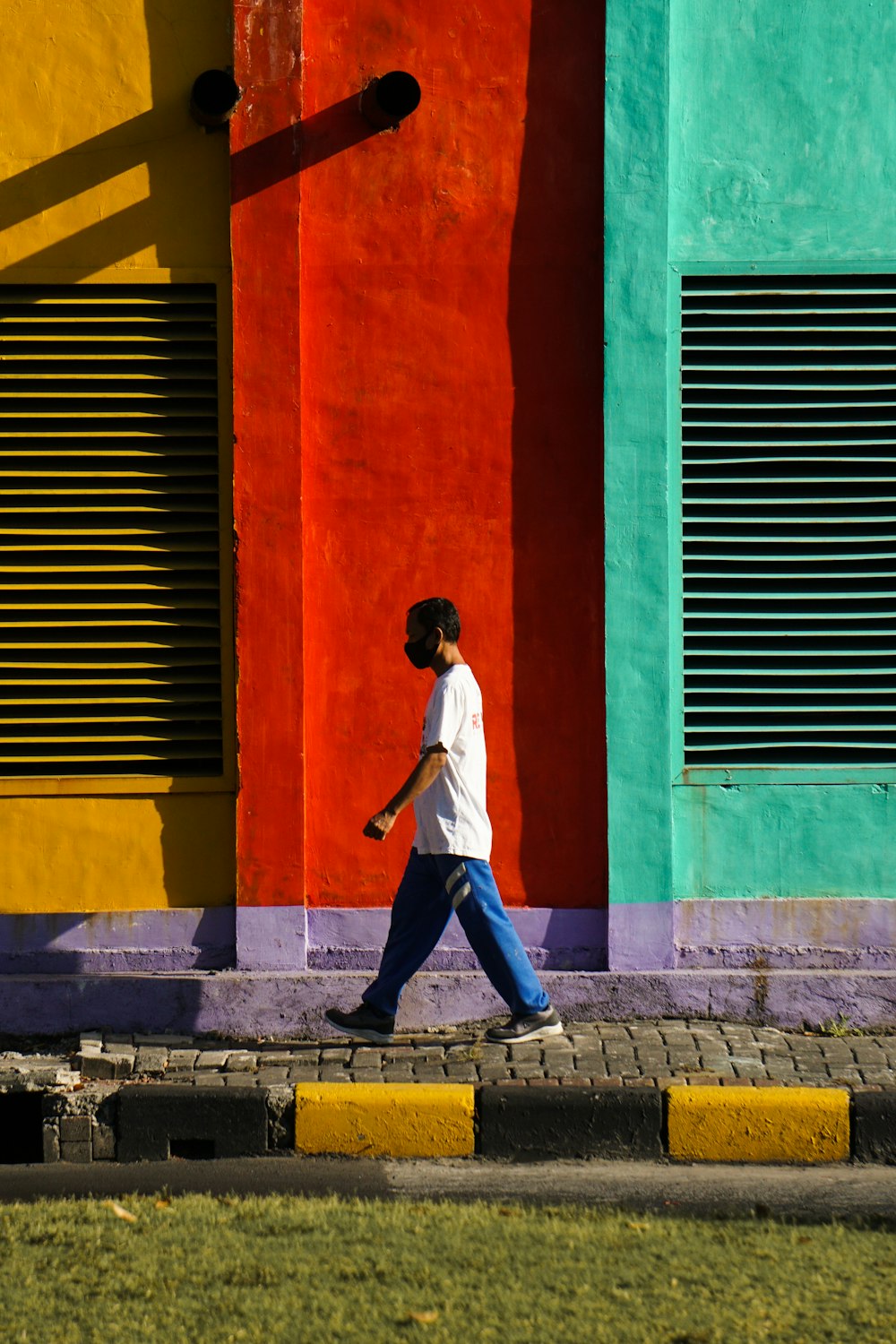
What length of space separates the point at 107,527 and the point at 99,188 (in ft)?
4.93

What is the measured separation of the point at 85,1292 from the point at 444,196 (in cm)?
492

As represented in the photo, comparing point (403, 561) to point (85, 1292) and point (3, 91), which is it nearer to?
point (3, 91)

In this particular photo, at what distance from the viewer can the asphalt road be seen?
4812mm

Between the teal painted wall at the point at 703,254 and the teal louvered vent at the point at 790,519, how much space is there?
0.12m

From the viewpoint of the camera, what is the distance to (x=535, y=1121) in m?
5.42

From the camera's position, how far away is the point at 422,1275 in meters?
3.96

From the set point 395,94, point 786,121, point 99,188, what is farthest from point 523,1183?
point 786,121

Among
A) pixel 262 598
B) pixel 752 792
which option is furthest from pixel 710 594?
pixel 262 598

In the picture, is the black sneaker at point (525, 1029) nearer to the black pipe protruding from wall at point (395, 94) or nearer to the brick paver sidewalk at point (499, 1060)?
the brick paver sidewalk at point (499, 1060)

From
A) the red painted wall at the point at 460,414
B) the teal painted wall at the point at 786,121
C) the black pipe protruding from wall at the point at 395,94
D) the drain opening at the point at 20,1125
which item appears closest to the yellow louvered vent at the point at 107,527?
the red painted wall at the point at 460,414

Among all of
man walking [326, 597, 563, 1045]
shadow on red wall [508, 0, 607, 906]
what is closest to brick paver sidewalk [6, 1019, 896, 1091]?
man walking [326, 597, 563, 1045]

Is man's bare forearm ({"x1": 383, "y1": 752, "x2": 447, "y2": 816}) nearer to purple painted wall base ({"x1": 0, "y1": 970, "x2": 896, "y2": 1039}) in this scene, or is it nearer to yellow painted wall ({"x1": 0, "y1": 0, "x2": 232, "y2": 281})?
purple painted wall base ({"x1": 0, "y1": 970, "x2": 896, "y2": 1039})

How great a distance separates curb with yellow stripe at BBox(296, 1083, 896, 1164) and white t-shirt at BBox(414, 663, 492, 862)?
103cm

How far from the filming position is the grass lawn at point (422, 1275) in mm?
3629
